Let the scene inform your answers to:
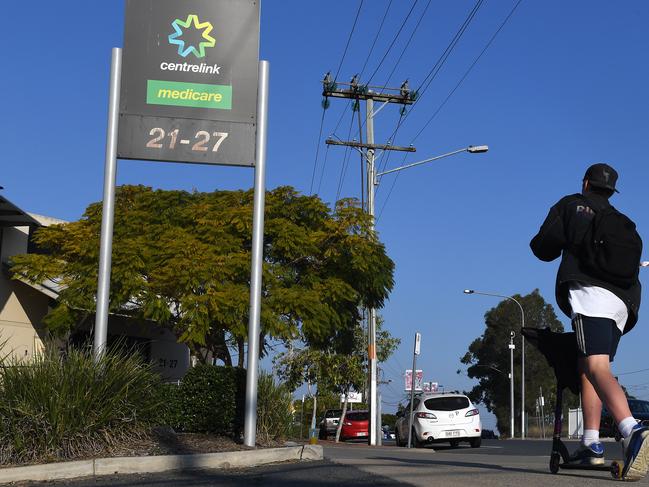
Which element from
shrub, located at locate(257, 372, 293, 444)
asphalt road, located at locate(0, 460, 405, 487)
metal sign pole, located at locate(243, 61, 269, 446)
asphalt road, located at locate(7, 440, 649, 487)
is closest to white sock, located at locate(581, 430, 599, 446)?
asphalt road, located at locate(7, 440, 649, 487)

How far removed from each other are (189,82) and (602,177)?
15.7ft

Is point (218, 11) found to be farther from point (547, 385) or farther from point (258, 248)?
point (547, 385)

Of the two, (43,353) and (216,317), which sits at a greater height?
(216,317)

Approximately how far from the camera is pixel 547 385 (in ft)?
229

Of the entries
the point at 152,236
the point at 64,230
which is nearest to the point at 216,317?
the point at 152,236

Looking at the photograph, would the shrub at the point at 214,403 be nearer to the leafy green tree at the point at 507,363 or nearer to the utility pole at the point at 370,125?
the utility pole at the point at 370,125

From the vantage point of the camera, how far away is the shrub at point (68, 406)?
6824mm

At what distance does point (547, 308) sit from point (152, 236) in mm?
51089

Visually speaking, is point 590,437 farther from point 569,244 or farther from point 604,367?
point 569,244

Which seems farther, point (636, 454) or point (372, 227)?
point (372, 227)

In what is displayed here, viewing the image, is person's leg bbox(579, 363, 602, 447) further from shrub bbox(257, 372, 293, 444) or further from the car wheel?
the car wheel

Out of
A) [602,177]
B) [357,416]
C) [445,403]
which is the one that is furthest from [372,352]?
[602,177]

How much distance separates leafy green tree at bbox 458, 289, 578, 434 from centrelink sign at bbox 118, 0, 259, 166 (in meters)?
62.8

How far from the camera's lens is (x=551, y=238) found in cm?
570
